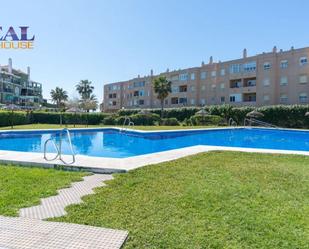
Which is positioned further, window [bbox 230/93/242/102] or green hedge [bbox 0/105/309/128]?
window [bbox 230/93/242/102]

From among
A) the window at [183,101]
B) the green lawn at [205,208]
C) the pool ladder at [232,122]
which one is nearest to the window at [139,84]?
the window at [183,101]

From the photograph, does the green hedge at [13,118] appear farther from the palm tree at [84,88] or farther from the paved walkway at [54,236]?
the palm tree at [84,88]

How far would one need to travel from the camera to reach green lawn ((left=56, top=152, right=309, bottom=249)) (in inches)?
147

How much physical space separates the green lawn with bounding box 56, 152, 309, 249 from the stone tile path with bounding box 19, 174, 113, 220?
0.78 feet

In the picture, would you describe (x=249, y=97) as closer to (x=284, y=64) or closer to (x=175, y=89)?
(x=284, y=64)

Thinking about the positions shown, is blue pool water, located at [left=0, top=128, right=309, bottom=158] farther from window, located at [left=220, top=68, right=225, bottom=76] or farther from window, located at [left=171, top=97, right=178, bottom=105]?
window, located at [left=171, top=97, right=178, bottom=105]

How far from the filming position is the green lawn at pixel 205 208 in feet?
12.2

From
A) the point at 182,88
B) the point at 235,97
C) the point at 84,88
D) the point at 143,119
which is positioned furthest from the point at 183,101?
the point at 84,88

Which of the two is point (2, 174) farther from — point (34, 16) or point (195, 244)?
point (34, 16)

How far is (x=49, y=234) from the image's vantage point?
12.4ft

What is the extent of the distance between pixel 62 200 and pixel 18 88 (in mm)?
89631

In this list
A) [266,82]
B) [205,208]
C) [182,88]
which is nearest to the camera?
[205,208]

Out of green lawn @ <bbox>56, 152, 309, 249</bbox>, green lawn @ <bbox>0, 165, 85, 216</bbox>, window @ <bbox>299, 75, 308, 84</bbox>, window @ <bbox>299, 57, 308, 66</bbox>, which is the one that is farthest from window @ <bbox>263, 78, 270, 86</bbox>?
green lawn @ <bbox>0, 165, 85, 216</bbox>

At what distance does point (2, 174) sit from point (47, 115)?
104ft
